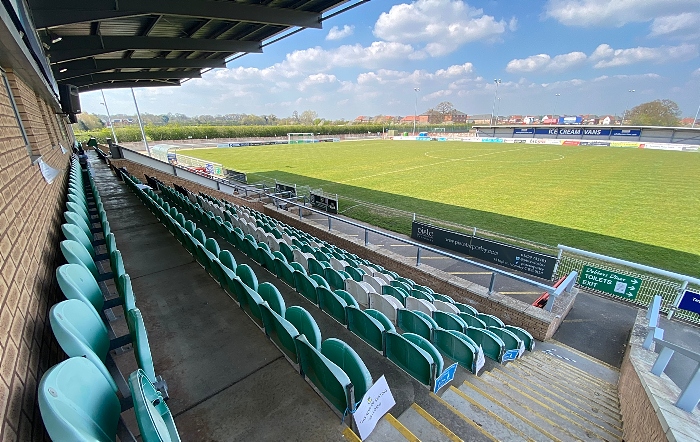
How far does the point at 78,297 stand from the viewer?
89.0 inches

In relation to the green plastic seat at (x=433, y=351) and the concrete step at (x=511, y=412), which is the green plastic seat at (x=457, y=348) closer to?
the concrete step at (x=511, y=412)

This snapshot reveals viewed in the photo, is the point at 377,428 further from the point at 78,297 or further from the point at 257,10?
the point at 257,10

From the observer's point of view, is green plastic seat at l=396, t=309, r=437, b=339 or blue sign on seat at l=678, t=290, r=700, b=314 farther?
blue sign on seat at l=678, t=290, r=700, b=314

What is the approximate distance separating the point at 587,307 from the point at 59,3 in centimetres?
1405

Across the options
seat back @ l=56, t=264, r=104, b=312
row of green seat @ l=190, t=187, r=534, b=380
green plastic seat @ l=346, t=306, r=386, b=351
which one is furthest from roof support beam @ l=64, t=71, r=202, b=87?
green plastic seat @ l=346, t=306, r=386, b=351

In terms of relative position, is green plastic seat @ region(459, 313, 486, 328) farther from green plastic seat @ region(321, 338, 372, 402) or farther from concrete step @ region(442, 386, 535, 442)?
green plastic seat @ region(321, 338, 372, 402)

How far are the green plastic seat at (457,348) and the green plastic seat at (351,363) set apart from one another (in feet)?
5.90

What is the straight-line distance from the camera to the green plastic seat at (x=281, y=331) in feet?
9.32

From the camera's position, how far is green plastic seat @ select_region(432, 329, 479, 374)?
3887 millimetres

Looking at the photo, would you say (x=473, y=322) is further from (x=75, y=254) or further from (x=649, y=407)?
(x=75, y=254)

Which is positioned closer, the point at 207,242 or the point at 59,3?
the point at 207,242

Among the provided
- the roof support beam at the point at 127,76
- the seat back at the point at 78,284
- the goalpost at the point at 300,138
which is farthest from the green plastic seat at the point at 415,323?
the goalpost at the point at 300,138

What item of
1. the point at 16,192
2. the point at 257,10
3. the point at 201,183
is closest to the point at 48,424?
the point at 16,192

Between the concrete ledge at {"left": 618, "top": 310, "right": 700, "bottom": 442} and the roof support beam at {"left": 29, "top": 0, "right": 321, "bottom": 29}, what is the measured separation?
11.6 metres
